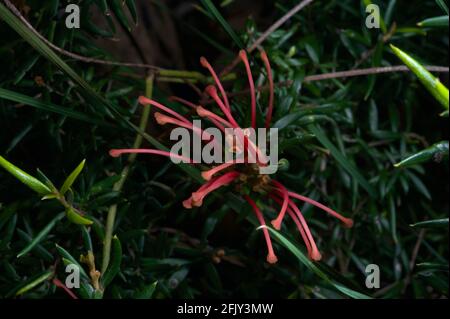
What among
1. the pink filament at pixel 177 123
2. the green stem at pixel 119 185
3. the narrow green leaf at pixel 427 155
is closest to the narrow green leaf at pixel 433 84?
the narrow green leaf at pixel 427 155

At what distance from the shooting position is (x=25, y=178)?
0.53 m

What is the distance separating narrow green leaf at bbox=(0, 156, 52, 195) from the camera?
0.51m

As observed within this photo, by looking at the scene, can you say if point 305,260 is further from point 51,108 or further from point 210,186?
point 51,108

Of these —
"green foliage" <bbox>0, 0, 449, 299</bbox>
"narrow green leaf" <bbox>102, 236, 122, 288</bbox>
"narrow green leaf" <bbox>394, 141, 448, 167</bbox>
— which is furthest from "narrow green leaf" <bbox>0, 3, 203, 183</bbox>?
"narrow green leaf" <bbox>394, 141, 448, 167</bbox>

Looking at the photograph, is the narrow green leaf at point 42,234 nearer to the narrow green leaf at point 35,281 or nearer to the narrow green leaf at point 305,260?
the narrow green leaf at point 35,281

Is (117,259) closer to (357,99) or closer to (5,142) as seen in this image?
(5,142)

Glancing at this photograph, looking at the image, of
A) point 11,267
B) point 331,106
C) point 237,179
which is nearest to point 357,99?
point 331,106

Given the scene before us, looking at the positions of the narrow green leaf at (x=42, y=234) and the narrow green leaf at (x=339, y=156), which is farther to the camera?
the narrow green leaf at (x=339, y=156)

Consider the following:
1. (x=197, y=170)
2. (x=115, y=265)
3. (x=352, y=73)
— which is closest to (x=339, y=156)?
(x=352, y=73)

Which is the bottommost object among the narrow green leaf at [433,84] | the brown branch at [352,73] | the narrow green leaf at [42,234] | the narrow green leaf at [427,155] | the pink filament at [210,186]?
the narrow green leaf at [42,234]

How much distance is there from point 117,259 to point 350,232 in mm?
401

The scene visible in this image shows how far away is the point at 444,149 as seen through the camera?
57 cm

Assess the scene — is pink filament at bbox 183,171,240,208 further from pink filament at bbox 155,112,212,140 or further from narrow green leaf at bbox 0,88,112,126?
narrow green leaf at bbox 0,88,112,126

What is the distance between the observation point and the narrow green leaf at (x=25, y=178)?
512 millimetres
